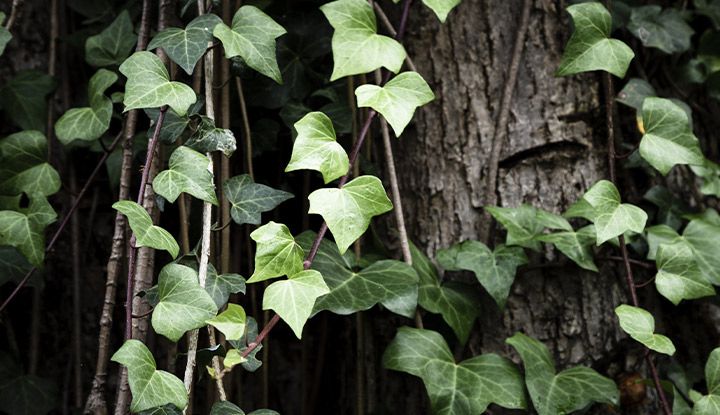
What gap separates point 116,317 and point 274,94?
1.74ft

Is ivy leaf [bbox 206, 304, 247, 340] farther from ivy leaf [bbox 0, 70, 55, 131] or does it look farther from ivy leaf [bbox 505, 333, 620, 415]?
ivy leaf [bbox 0, 70, 55, 131]

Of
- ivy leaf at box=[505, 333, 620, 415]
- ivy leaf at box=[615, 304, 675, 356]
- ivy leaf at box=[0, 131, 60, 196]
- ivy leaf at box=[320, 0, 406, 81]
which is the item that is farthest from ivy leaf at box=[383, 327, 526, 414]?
ivy leaf at box=[0, 131, 60, 196]

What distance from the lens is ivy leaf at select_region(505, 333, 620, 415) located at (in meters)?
1.03

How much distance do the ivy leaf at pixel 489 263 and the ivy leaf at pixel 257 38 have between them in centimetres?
38

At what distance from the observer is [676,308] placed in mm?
1224

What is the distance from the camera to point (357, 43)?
963 mm

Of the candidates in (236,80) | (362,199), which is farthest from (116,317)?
(362,199)

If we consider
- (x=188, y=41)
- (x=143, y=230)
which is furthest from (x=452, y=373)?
(x=188, y=41)

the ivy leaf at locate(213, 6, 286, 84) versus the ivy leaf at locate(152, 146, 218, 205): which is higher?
the ivy leaf at locate(213, 6, 286, 84)

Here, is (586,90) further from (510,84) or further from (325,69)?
(325,69)

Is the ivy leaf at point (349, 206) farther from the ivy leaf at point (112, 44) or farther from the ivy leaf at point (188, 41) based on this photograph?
the ivy leaf at point (112, 44)

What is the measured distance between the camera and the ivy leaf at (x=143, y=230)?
33.5 inches

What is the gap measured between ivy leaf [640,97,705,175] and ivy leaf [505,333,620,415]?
0.35 meters

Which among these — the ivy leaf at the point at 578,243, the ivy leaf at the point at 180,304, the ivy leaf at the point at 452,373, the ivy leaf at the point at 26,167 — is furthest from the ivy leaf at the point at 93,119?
the ivy leaf at the point at 578,243
